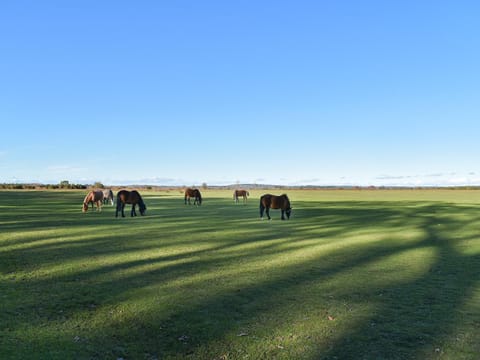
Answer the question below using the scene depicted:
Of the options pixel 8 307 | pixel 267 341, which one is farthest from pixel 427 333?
pixel 8 307

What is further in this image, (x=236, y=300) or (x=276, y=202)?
(x=276, y=202)

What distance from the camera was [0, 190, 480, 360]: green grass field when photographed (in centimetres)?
451

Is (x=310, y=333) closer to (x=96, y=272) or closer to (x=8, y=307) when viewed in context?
(x=8, y=307)

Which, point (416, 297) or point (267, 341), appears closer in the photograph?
point (267, 341)

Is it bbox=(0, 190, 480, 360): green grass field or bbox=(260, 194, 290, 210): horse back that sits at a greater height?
bbox=(260, 194, 290, 210): horse back

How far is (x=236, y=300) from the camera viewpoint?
6.39 meters

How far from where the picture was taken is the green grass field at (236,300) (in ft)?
14.8

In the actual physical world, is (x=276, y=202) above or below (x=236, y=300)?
above

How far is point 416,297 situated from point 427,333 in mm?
1887

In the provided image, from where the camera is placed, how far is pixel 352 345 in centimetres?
460

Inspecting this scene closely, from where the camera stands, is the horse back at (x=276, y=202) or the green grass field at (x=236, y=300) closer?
the green grass field at (x=236, y=300)

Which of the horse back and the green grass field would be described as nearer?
the green grass field

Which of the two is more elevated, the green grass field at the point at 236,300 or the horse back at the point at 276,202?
the horse back at the point at 276,202

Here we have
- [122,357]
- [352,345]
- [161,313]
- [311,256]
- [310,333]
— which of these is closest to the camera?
[122,357]
